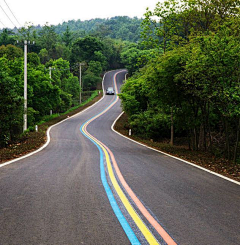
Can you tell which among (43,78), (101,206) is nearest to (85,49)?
(43,78)

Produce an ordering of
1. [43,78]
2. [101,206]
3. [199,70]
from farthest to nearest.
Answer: [43,78]
[199,70]
[101,206]

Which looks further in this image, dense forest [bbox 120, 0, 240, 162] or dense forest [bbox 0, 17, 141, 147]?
dense forest [bbox 0, 17, 141, 147]

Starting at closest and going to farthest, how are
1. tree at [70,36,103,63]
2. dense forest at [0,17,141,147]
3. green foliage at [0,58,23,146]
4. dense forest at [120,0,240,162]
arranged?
dense forest at [120,0,240,162]
green foliage at [0,58,23,146]
dense forest at [0,17,141,147]
tree at [70,36,103,63]

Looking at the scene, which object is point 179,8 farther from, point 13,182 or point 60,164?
point 13,182

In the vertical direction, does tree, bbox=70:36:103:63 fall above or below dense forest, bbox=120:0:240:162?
above

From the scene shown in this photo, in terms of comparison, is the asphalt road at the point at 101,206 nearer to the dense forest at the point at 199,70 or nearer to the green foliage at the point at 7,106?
the dense forest at the point at 199,70

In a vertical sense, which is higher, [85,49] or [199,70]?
[85,49]

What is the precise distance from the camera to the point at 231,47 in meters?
10.8

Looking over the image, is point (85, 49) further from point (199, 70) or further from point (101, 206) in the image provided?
point (101, 206)

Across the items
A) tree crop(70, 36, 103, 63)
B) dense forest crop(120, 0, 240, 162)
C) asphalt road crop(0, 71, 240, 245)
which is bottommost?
asphalt road crop(0, 71, 240, 245)

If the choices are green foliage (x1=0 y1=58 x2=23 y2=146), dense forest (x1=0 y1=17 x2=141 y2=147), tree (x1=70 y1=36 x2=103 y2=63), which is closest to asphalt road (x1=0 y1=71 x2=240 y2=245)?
green foliage (x1=0 y1=58 x2=23 y2=146)

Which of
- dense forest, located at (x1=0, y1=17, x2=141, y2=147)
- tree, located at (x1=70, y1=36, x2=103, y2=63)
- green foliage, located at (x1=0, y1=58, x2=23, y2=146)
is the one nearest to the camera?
green foliage, located at (x1=0, y1=58, x2=23, y2=146)

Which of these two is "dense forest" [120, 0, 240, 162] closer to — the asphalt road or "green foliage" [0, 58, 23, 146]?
the asphalt road

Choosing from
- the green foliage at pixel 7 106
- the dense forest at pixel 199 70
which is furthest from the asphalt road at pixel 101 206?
the green foliage at pixel 7 106
